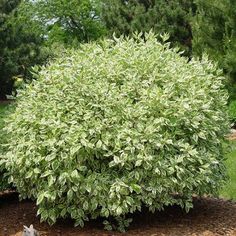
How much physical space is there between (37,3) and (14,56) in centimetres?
1402

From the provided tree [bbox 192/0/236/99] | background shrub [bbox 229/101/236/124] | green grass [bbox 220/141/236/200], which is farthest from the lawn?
tree [bbox 192/0/236/99]

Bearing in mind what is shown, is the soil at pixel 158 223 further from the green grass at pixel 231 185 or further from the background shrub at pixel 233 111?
the background shrub at pixel 233 111

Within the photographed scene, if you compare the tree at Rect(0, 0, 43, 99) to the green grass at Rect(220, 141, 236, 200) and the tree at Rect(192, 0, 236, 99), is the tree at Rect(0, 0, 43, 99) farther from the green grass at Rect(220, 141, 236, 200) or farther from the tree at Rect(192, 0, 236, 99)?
the green grass at Rect(220, 141, 236, 200)

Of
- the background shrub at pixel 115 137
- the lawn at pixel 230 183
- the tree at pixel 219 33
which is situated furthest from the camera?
the tree at pixel 219 33

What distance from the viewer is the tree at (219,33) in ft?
39.8

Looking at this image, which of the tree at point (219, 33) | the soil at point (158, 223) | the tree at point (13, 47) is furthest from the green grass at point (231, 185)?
the tree at point (13, 47)

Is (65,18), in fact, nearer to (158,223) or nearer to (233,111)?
(233,111)

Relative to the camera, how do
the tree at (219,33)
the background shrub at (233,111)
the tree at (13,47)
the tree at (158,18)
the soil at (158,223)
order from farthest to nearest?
the tree at (13,47) < the tree at (158,18) < the tree at (219,33) < the background shrub at (233,111) < the soil at (158,223)

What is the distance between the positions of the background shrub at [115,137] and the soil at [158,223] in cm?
15

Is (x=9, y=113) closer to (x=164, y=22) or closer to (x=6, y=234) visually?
(x=6, y=234)

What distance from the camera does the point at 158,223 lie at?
4.92m

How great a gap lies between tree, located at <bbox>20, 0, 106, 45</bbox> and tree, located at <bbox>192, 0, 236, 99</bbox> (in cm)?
2141

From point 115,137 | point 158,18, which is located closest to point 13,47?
point 158,18

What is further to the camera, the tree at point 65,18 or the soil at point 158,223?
the tree at point 65,18
